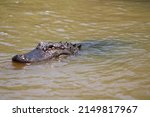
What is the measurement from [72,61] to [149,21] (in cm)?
579

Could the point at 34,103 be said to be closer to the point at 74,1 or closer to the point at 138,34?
the point at 138,34

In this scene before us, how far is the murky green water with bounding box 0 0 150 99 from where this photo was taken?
7.32 metres

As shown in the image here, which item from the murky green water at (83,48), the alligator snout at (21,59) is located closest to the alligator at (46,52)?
the alligator snout at (21,59)

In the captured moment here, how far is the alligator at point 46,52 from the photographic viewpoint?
28.8ft

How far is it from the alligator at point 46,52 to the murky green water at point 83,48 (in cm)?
20

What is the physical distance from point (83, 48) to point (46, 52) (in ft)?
4.95

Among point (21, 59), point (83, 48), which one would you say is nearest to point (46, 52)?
point (21, 59)

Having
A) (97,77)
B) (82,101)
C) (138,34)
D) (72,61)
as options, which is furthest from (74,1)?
(82,101)

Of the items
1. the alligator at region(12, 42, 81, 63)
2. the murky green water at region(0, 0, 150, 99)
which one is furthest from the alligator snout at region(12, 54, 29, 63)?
the murky green water at region(0, 0, 150, 99)

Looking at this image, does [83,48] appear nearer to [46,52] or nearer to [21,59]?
[46,52]

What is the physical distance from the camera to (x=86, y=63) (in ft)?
29.5

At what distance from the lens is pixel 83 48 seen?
34.6 feet

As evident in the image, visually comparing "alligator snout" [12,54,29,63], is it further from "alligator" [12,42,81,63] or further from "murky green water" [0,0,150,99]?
"murky green water" [0,0,150,99]

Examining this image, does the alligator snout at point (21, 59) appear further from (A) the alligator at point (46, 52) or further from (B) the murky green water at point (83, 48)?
(B) the murky green water at point (83, 48)
